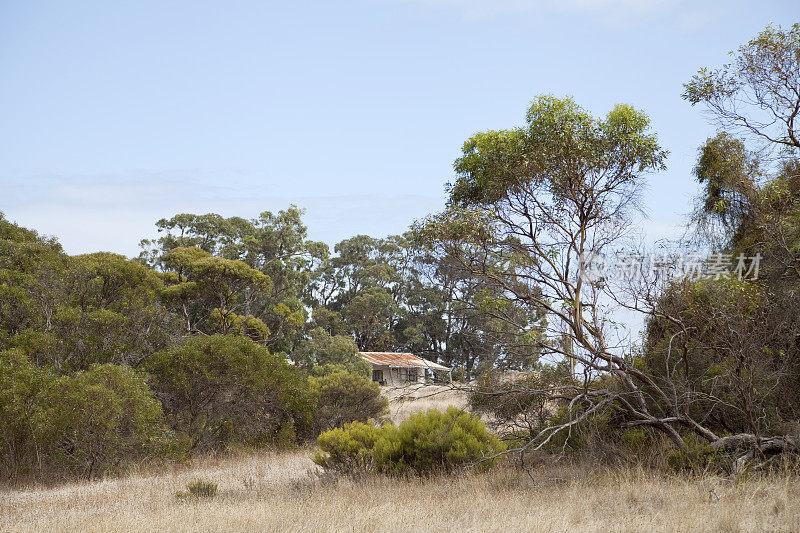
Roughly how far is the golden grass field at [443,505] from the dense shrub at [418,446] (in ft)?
1.54

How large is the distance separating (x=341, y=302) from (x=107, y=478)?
36.7 m

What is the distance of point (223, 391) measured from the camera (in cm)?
1533

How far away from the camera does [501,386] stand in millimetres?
11641

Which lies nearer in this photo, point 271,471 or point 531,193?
point 531,193

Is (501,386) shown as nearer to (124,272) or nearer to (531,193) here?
(531,193)

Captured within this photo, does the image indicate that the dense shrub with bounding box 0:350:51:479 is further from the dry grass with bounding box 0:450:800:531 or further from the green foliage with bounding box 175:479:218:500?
the green foliage with bounding box 175:479:218:500

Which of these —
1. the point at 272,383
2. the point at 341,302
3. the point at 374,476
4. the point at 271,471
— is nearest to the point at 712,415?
the point at 374,476

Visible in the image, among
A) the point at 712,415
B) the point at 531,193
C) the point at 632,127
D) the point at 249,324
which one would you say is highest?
the point at 632,127

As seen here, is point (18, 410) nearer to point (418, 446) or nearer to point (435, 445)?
point (418, 446)

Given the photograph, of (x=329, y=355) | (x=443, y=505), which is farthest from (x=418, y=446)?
(x=329, y=355)

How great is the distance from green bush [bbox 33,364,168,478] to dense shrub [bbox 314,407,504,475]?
13.9ft

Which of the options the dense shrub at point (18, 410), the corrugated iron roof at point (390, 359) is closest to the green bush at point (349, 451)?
the dense shrub at point (18, 410)

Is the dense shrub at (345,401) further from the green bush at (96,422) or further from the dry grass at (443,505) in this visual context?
the dry grass at (443,505)

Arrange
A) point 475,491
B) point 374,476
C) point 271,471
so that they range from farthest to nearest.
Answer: point 271,471 < point 374,476 < point 475,491
